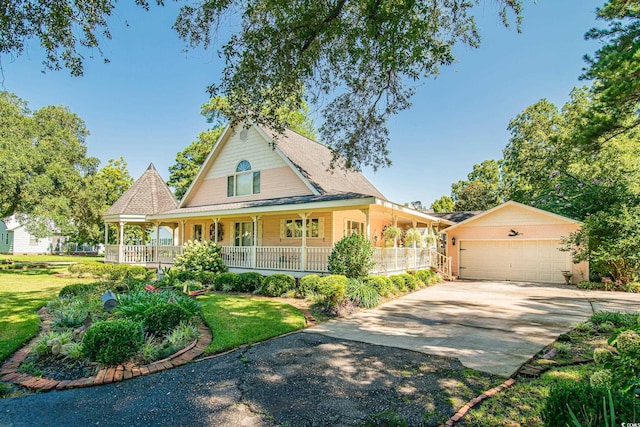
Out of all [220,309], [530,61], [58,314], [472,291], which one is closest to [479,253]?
[472,291]

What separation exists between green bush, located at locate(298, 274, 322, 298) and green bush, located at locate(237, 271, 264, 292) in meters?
1.81

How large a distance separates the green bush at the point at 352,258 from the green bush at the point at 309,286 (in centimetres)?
100

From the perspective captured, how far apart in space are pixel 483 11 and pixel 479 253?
14.7 m

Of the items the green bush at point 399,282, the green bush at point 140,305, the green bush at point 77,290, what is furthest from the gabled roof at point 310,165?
the green bush at point 140,305

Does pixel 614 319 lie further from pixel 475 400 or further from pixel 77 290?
pixel 77 290

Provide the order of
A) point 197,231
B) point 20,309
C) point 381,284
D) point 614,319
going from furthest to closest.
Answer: point 197,231, point 381,284, point 20,309, point 614,319

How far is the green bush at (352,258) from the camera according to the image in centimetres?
1164

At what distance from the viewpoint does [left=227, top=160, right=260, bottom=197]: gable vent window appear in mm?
17250

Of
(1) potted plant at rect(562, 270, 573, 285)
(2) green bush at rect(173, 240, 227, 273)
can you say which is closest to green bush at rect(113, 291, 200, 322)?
(2) green bush at rect(173, 240, 227, 273)

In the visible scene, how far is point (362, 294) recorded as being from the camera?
10273mm

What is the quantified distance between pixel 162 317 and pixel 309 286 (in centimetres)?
559

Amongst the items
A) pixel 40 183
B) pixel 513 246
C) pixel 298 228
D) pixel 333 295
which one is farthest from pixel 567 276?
pixel 40 183

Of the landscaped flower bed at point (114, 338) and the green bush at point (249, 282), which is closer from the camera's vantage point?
the landscaped flower bed at point (114, 338)

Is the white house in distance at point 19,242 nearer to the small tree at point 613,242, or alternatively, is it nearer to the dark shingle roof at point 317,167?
the dark shingle roof at point 317,167
